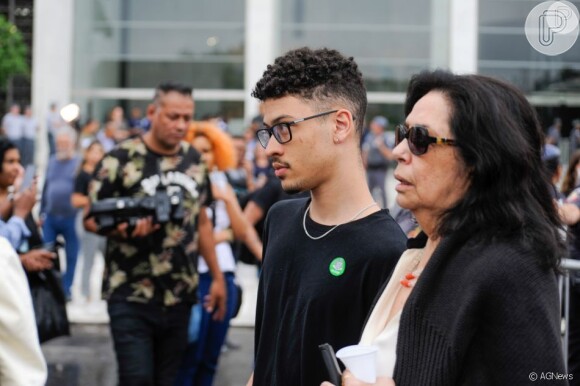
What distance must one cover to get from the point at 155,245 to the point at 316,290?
7.79ft

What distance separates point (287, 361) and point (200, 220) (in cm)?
265

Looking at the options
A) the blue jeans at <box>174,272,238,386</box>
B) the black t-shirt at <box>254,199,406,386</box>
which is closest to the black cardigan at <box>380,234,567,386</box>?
the black t-shirt at <box>254,199,406,386</box>

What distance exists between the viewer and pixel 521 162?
6.40 feet

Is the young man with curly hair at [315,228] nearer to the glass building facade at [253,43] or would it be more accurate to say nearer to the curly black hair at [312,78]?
the curly black hair at [312,78]

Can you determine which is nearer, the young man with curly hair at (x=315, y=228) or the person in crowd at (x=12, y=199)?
the young man with curly hair at (x=315, y=228)

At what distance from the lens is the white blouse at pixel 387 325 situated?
6.61 ft

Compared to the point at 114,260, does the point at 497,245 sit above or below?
above

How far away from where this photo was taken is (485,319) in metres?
1.85

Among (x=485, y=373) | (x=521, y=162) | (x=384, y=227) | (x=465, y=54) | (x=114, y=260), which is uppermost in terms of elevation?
(x=465, y=54)

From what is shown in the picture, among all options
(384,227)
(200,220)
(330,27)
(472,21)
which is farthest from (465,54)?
(384,227)

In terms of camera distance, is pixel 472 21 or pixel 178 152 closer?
pixel 178 152

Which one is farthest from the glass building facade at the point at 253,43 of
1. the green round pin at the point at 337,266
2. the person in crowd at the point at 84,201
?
the green round pin at the point at 337,266

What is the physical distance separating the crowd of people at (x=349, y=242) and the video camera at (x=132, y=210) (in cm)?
1

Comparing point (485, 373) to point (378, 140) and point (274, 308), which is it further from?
point (378, 140)
